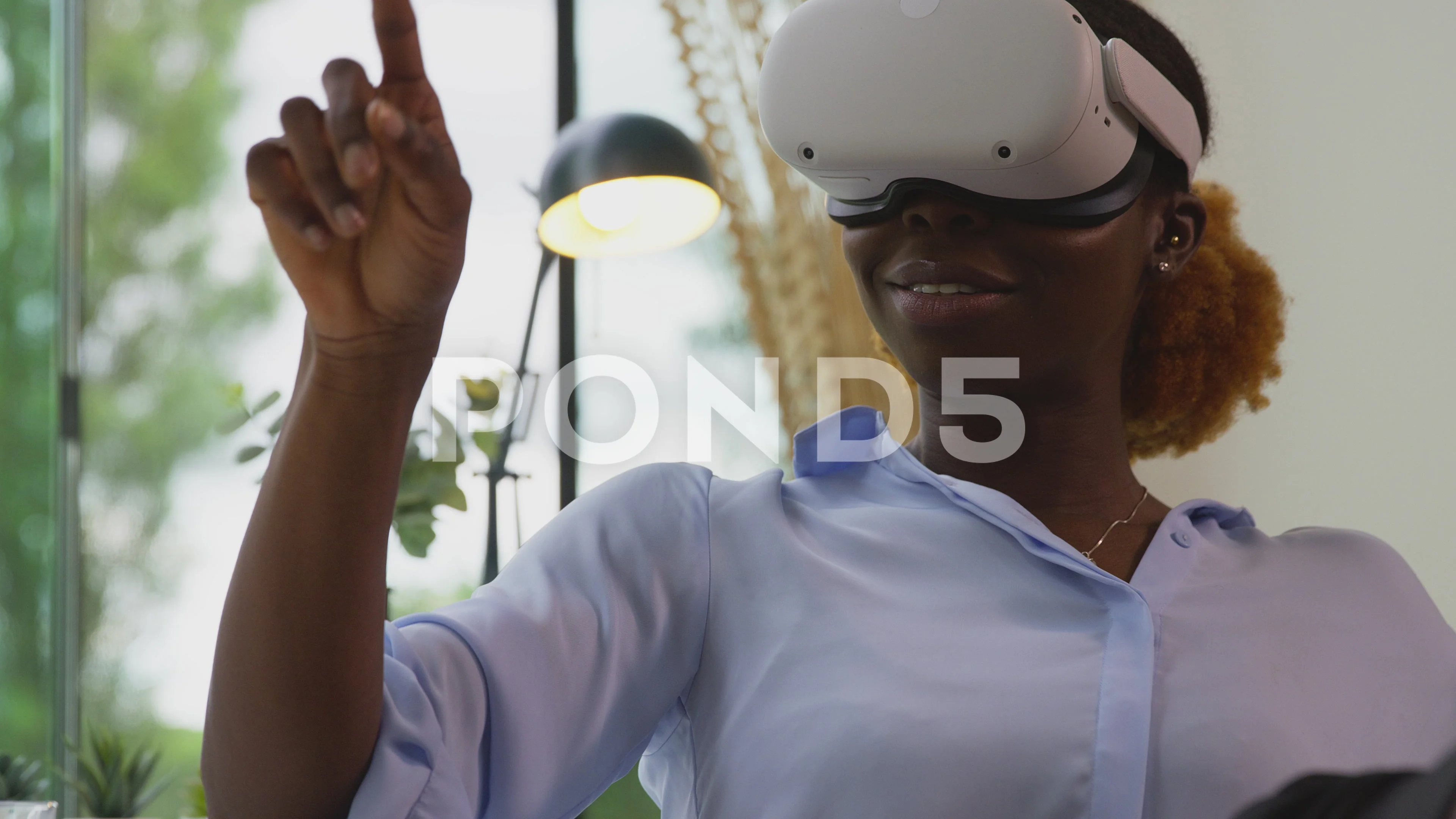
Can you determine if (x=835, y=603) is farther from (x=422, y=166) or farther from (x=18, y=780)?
(x=18, y=780)

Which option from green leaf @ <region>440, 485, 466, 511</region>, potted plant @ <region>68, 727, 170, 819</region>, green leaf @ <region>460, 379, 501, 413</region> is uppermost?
green leaf @ <region>460, 379, 501, 413</region>

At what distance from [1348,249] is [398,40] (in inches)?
56.9

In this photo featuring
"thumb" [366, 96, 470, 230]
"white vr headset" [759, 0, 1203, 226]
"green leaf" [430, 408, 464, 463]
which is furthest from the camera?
"green leaf" [430, 408, 464, 463]

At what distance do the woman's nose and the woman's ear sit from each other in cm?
17

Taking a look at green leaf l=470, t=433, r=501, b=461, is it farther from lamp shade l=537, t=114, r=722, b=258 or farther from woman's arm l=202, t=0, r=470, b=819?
woman's arm l=202, t=0, r=470, b=819

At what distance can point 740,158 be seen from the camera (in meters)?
2.12

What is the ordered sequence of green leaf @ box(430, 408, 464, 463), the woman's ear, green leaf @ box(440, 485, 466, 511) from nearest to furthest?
1. the woman's ear
2. green leaf @ box(440, 485, 466, 511)
3. green leaf @ box(430, 408, 464, 463)

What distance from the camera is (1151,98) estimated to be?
792 millimetres

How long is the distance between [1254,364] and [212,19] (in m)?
2.18

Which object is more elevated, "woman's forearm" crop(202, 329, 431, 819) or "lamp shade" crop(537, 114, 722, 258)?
"lamp shade" crop(537, 114, 722, 258)

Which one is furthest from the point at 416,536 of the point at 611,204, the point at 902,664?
the point at 902,664

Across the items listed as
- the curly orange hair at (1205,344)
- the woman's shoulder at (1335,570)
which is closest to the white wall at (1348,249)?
the curly orange hair at (1205,344)

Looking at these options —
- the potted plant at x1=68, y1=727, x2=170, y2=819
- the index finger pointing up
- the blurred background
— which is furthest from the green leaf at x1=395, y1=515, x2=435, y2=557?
the index finger pointing up

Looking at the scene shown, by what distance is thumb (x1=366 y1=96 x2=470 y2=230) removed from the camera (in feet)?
1.42
